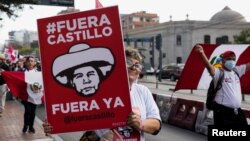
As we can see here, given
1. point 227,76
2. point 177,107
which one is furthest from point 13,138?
point 227,76

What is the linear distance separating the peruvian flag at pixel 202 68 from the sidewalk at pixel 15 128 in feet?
10.6

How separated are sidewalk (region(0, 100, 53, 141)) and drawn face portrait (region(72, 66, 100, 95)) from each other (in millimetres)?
6038

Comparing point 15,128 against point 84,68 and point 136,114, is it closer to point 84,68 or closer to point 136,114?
point 84,68

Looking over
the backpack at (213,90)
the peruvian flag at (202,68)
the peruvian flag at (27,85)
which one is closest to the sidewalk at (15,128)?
the peruvian flag at (27,85)

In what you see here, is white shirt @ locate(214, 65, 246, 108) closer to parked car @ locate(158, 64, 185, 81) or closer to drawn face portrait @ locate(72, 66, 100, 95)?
drawn face portrait @ locate(72, 66, 100, 95)

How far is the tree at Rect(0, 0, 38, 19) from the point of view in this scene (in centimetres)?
1957

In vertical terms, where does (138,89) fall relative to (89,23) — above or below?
below

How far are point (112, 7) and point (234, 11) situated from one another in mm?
81600

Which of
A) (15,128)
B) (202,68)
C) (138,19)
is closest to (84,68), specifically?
(202,68)

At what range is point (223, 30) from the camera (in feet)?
237

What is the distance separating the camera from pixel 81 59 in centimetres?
339

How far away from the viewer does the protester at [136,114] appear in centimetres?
337

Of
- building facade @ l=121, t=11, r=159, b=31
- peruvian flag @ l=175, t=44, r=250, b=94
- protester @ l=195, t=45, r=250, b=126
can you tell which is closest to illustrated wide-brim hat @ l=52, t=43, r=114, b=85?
protester @ l=195, t=45, r=250, b=126

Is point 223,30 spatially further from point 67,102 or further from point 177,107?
point 67,102
